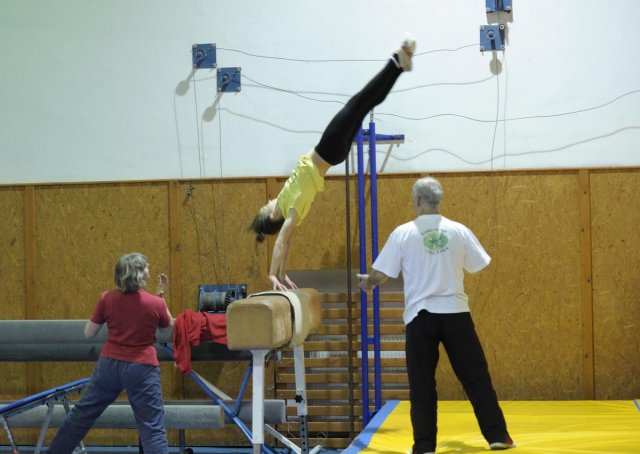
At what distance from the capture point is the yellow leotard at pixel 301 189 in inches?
231

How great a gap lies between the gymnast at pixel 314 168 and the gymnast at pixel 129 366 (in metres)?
0.89

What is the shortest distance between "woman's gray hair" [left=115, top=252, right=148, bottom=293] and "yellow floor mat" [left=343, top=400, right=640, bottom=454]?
174cm

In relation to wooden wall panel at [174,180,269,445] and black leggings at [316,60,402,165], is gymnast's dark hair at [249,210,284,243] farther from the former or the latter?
wooden wall panel at [174,180,269,445]

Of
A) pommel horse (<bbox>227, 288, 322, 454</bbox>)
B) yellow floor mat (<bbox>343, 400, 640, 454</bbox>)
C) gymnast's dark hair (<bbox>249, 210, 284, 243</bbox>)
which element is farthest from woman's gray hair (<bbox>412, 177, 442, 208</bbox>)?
yellow floor mat (<bbox>343, 400, 640, 454</bbox>)

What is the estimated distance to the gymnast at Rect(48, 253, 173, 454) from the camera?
5523 millimetres

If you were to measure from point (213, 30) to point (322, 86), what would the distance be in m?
1.20

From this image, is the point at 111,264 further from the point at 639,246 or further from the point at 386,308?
the point at 639,246

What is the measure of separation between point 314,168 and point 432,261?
1.37 metres

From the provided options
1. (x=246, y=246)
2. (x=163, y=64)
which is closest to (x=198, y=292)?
(x=246, y=246)

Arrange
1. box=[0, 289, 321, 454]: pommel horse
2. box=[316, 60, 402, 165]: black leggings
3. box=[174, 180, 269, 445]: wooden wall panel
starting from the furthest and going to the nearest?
1. box=[174, 180, 269, 445]: wooden wall panel
2. box=[0, 289, 321, 454]: pommel horse
3. box=[316, 60, 402, 165]: black leggings

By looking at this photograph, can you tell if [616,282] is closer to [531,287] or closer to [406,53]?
[531,287]

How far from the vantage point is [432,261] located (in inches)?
195

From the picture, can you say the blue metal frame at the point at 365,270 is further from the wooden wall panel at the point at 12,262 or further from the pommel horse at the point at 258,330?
the wooden wall panel at the point at 12,262

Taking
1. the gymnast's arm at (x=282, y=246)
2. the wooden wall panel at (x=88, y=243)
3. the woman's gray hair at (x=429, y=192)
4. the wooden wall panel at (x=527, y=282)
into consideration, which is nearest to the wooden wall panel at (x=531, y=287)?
the wooden wall panel at (x=527, y=282)
